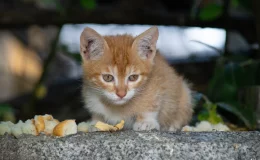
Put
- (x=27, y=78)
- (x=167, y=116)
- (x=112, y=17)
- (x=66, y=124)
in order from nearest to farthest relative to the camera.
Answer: (x=66, y=124) → (x=167, y=116) → (x=112, y=17) → (x=27, y=78)

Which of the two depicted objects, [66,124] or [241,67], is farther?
[241,67]

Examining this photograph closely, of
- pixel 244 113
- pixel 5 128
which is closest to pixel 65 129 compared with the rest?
pixel 5 128

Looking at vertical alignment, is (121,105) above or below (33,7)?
below

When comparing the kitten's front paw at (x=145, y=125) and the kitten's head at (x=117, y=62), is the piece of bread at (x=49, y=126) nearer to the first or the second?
the kitten's head at (x=117, y=62)

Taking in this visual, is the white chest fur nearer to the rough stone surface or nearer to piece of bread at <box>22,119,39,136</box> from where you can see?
piece of bread at <box>22,119,39,136</box>

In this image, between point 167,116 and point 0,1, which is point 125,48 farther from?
point 0,1

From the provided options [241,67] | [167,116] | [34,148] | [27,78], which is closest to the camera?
[34,148]

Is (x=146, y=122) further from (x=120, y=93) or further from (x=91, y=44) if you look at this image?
(x=91, y=44)

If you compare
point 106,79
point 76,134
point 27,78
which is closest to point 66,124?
point 76,134
